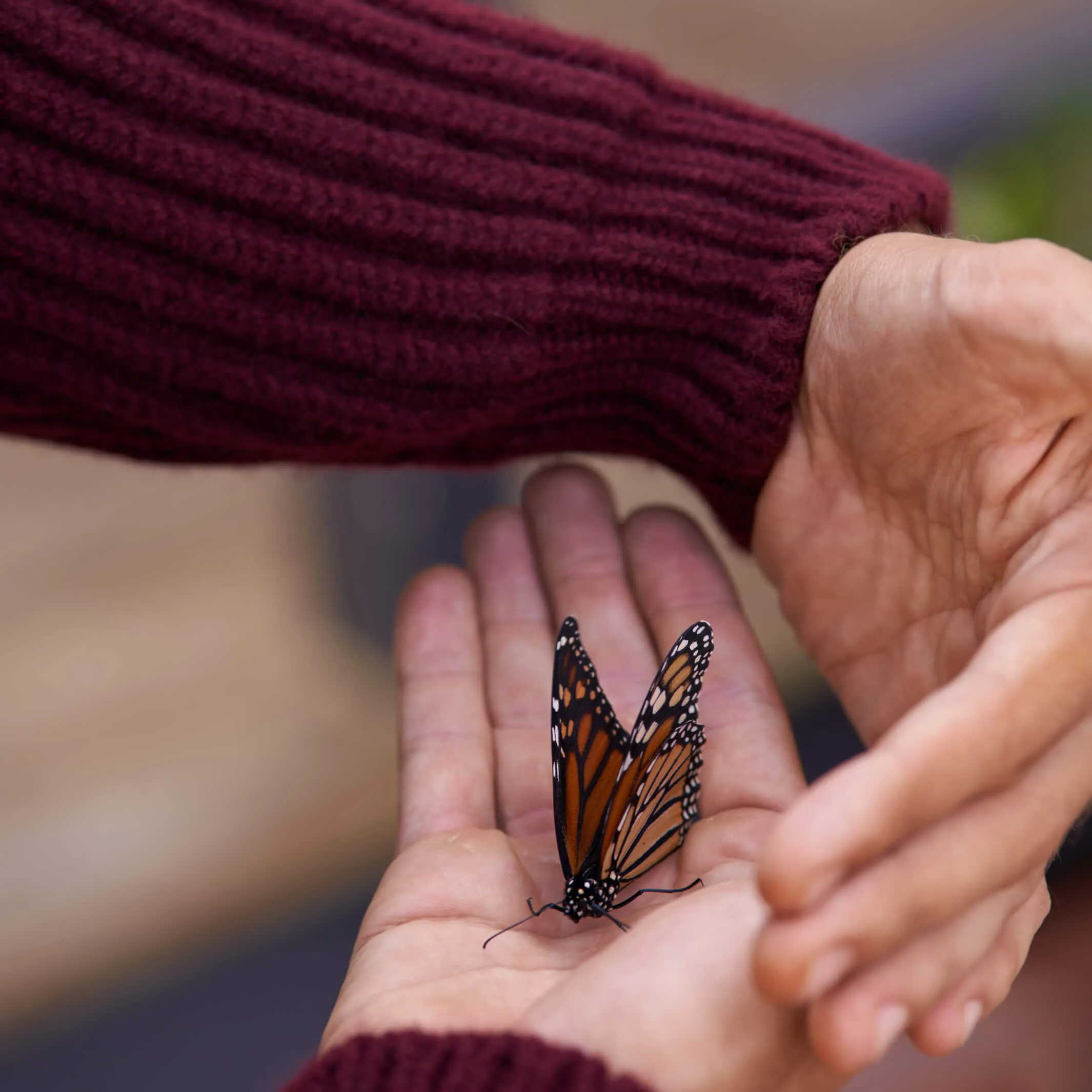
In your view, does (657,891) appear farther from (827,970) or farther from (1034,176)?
(1034,176)

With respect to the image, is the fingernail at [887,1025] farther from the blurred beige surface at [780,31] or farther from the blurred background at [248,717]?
the blurred beige surface at [780,31]

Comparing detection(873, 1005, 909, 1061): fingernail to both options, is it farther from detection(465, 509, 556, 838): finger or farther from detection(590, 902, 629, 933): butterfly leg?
detection(465, 509, 556, 838): finger

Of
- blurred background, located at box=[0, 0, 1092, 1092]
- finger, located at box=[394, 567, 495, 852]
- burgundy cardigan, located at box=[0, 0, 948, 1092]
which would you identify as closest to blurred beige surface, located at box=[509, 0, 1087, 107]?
blurred background, located at box=[0, 0, 1092, 1092]

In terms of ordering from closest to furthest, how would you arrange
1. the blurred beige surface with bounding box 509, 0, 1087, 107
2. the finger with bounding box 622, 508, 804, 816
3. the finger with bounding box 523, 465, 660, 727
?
1. the finger with bounding box 622, 508, 804, 816
2. the finger with bounding box 523, 465, 660, 727
3. the blurred beige surface with bounding box 509, 0, 1087, 107

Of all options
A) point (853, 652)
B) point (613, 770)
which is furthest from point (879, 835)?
point (853, 652)

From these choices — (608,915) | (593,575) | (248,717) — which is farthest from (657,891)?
(248,717)

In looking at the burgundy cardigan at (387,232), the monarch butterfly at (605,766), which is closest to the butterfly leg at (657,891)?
the monarch butterfly at (605,766)
